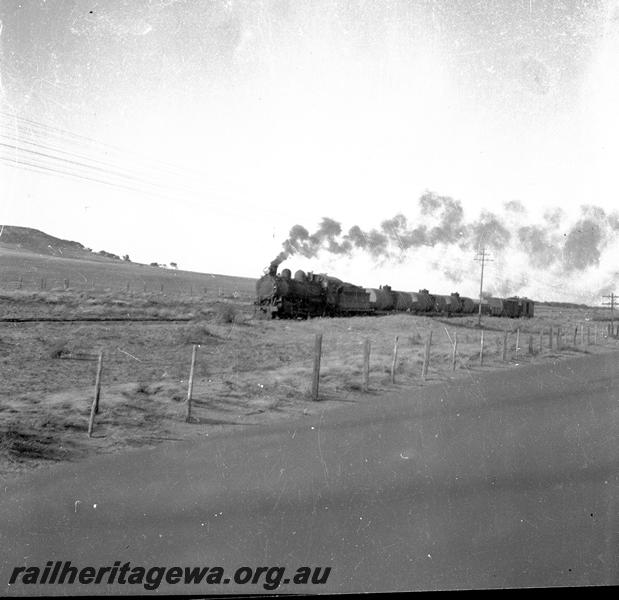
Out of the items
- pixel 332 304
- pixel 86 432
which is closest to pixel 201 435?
pixel 86 432

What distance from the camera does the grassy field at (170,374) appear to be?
9328 millimetres

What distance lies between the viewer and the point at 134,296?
2199 inches

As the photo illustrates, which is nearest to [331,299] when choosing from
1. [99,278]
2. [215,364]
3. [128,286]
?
[215,364]

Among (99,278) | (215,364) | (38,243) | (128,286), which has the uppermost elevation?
(38,243)

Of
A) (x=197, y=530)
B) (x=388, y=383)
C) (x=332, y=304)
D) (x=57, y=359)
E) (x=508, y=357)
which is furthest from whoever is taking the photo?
(x=332, y=304)

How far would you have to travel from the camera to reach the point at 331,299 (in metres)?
44.1

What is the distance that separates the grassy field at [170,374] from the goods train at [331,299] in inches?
78.1

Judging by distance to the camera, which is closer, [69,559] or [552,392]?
[69,559]

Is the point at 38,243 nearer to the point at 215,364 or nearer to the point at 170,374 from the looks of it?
the point at 215,364

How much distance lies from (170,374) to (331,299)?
27570 millimetres

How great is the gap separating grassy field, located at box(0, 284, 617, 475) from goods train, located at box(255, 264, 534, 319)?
6.51 feet

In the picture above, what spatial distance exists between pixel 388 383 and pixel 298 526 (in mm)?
11598

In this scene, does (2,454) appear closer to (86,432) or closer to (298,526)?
(86,432)

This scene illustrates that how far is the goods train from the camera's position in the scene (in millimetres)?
38750
